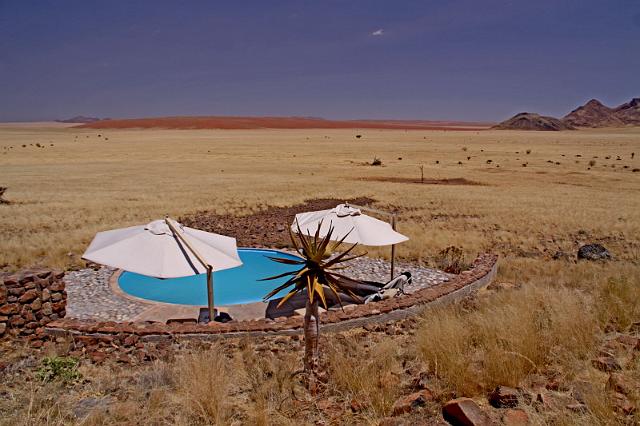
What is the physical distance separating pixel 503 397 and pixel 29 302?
6875 mm

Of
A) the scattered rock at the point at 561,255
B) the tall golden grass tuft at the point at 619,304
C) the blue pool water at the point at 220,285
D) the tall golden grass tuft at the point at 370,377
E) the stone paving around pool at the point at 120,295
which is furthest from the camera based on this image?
the scattered rock at the point at 561,255

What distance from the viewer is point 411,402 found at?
432cm

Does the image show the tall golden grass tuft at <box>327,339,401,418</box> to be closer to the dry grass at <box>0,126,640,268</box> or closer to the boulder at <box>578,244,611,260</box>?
the dry grass at <box>0,126,640,268</box>

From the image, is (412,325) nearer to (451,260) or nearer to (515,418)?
(515,418)

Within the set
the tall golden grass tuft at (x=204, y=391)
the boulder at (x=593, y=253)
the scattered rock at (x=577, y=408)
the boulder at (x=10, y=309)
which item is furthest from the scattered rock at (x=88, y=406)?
the boulder at (x=593, y=253)

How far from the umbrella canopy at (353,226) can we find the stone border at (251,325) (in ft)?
4.23

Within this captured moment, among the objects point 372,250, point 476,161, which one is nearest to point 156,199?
point 372,250

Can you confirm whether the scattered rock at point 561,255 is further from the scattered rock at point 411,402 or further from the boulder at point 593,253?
the scattered rock at point 411,402

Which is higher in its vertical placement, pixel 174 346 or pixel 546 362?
pixel 546 362

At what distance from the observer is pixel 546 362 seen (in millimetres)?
4875

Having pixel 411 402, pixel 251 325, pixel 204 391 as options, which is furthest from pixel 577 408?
pixel 251 325

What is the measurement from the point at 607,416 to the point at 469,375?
1.29 m

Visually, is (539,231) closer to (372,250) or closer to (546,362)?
(372,250)

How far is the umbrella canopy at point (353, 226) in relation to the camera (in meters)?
9.56
